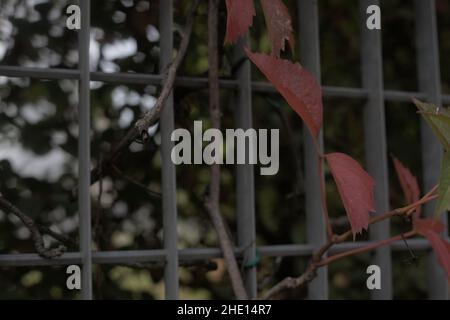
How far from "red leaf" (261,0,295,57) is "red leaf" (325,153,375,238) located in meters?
0.16

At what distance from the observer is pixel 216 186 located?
3.94 ft

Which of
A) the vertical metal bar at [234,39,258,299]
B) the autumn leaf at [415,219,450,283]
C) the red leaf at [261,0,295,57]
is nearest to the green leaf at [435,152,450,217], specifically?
the autumn leaf at [415,219,450,283]

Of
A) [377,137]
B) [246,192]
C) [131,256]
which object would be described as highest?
[377,137]

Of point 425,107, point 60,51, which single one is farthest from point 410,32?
point 425,107

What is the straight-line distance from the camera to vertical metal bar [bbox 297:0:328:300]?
127 centimetres

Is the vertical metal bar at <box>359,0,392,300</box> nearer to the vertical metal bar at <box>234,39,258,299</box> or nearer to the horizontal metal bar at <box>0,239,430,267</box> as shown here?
the horizontal metal bar at <box>0,239,430,267</box>

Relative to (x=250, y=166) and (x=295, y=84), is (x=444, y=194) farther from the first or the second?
(x=250, y=166)

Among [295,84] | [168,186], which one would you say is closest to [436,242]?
[295,84]

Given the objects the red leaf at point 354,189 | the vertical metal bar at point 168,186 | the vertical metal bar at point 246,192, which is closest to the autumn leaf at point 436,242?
the red leaf at point 354,189

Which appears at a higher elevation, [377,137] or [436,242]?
[377,137]

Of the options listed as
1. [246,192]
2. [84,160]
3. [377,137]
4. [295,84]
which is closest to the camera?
[295,84]

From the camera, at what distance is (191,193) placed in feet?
6.18

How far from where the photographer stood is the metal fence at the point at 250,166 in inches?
43.6

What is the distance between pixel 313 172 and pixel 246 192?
146 mm
